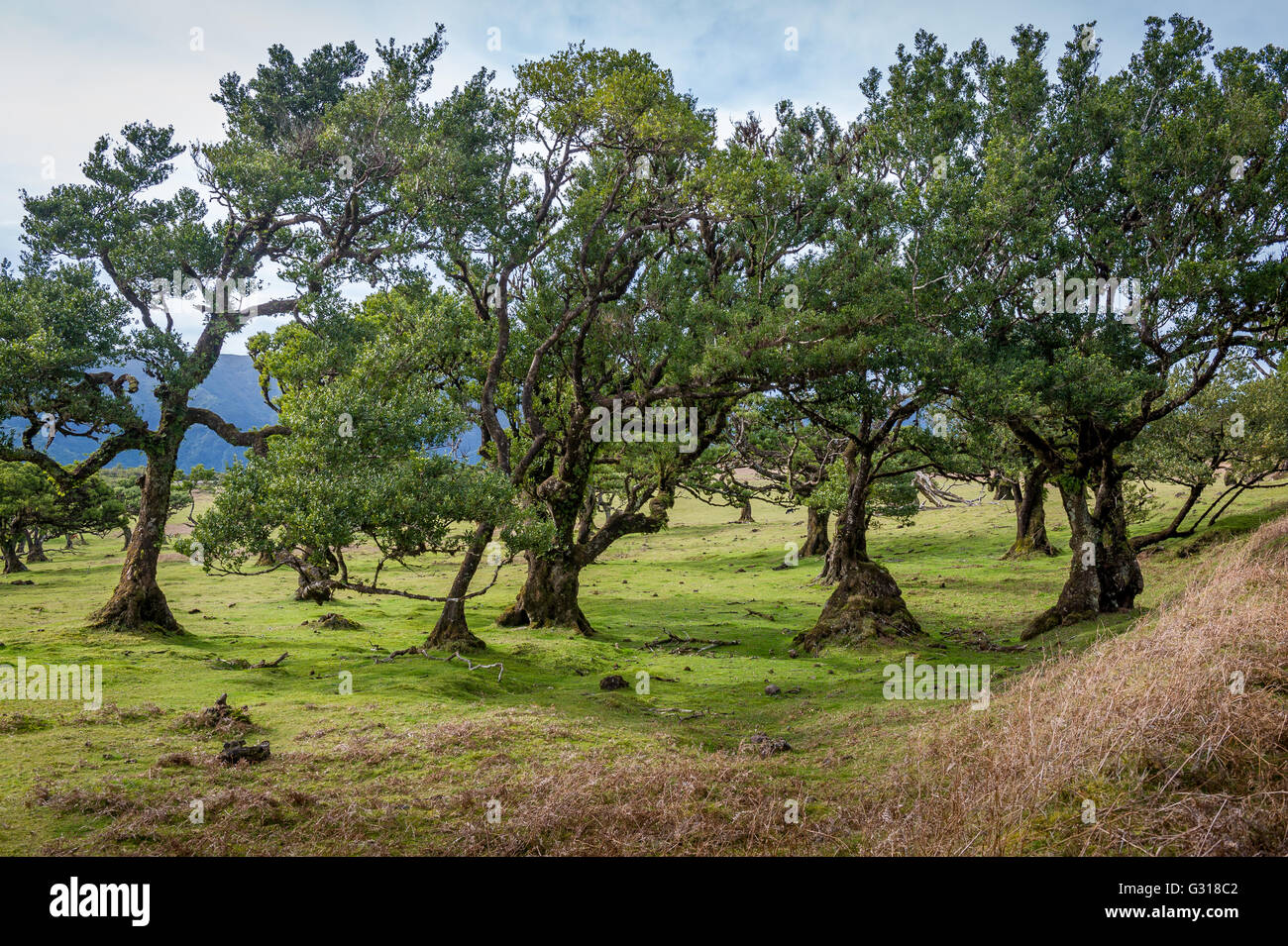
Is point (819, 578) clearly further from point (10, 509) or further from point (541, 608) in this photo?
point (10, 509)

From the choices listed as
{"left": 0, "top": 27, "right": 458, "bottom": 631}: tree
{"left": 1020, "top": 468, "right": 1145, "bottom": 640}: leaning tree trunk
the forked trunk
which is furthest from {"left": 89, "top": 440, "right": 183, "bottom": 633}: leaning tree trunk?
{"left": 1020, "top": 468, "right": 1145, "bottom": 640}: leaning tree trunk

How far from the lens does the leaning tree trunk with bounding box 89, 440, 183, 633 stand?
23.8 m

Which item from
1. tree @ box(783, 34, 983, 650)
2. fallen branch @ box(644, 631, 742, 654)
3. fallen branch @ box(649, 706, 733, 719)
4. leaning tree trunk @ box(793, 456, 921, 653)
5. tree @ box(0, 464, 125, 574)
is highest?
tree @ box(783, 34, 983, 650)

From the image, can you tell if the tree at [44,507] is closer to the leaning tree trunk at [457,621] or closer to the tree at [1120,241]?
the leaning tree trunk at [457,621]

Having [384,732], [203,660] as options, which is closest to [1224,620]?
[384,732]

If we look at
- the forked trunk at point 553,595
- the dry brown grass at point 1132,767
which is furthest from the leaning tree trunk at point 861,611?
A: the dry brown grass at point 1132,767

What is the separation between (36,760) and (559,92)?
61.8 ft

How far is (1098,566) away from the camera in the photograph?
23.4 m

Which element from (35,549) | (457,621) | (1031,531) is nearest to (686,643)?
(457,621)

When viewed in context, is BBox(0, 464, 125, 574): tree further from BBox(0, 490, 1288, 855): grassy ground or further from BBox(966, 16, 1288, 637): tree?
BBox(966, 16, 1288, 637): tree

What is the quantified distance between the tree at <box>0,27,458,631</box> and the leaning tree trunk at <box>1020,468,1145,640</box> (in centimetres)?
2303

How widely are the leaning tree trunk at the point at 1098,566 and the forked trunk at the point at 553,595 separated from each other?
1542cm

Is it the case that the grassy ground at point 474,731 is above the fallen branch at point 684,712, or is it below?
above

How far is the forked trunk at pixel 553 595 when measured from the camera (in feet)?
92.7
